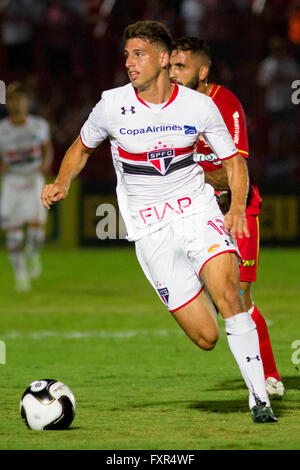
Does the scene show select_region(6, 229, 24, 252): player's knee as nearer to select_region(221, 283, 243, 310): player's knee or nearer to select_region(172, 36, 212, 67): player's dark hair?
select_region(172, 36, 212, 67): player's dark hair

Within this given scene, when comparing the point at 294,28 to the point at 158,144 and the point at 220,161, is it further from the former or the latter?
the point at 158,144

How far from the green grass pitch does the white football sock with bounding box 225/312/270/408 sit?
0.77 feet

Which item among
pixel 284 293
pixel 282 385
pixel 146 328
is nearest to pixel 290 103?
pixel 284 293

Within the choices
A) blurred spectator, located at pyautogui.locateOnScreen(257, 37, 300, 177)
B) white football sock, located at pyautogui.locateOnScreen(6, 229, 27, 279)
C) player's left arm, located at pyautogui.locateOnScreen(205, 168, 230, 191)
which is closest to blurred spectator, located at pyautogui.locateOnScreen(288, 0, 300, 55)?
blurred spectator, located at pyautogui.locateOnScreen(257, 37, 300, 177)

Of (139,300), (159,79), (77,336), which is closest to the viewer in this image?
(159,79)

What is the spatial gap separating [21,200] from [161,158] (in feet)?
31.8

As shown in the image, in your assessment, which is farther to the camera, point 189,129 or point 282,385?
point 282,385

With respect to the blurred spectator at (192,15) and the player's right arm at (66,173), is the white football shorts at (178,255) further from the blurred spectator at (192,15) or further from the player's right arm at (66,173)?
the blurred spectator at (192,15)

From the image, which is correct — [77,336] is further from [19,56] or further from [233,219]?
[19,56]

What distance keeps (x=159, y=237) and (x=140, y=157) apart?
507 millimetres

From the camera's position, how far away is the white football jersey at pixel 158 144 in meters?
5.98

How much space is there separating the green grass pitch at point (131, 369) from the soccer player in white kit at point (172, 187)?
1.63ft

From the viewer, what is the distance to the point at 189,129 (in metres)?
5.98

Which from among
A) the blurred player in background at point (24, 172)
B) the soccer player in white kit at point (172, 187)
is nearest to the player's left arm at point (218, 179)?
the soccer player in white kit at point (172, 187)
